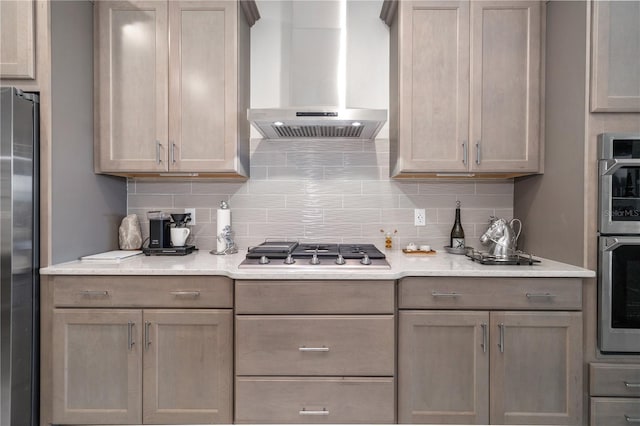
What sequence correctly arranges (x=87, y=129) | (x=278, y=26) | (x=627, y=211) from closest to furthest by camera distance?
(x=627, y=211) → (x=87, y=129) → (x=278, y=26)

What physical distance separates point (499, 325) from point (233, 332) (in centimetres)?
132

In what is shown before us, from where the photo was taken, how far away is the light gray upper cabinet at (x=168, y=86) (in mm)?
2160

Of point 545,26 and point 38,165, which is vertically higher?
point 545,26

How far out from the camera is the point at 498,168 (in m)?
2.18

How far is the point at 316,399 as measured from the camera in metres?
1.81


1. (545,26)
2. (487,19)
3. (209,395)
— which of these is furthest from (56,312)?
(545,26)

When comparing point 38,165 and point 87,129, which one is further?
point 87,129

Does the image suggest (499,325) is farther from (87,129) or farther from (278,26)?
(87,129)

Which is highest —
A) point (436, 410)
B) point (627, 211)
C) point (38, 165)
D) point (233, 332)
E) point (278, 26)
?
point (278, 26)

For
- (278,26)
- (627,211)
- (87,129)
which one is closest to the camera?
(627,211)

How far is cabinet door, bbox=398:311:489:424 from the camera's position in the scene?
1.82m

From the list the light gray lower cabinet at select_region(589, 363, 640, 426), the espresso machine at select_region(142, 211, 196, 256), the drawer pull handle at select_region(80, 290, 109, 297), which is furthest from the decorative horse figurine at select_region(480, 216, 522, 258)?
the drawer pull handle at select_region(80, 290, 109, 297)

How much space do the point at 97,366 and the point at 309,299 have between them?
1111 mm

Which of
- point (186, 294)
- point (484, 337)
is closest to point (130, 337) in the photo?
point (186, 294)
